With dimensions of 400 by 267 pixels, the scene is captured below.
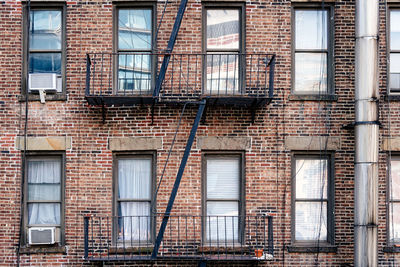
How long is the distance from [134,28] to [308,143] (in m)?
4.41

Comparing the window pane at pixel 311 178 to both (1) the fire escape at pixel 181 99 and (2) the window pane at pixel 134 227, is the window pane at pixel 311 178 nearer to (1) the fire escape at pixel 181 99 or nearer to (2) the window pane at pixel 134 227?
(1) the fire escape at pixel 181 99

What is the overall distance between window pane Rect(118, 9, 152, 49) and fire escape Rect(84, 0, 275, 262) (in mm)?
227

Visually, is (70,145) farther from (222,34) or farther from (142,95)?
(222,34)

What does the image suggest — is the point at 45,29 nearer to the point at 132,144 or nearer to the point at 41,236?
the point at 132,144

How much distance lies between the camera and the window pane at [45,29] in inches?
429

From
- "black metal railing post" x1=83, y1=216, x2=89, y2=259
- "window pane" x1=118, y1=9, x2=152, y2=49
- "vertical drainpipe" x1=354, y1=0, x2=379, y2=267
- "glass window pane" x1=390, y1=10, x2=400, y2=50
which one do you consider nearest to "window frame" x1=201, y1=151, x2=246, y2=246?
"vertical drainpipe" x1=354, y1=0, x2=379, y2=267

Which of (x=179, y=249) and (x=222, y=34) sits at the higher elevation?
(x=222, y=34)

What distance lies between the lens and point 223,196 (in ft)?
35.0

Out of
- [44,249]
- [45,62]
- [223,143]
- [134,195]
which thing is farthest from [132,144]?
[44,249]

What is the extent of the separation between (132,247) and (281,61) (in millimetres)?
4937

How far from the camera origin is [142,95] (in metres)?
10.7

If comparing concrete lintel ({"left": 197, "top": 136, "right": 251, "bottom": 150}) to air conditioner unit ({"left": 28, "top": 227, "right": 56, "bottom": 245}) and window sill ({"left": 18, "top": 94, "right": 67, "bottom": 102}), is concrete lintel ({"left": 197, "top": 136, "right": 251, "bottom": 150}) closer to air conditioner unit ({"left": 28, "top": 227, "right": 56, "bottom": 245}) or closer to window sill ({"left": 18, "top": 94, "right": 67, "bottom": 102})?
window sill ({"left": 18, "top": 94, "right": 67, "bottom": 102})

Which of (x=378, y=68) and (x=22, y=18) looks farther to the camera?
(x=22, y=18)

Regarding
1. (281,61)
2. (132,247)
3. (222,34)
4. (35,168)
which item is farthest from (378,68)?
(35,168)
